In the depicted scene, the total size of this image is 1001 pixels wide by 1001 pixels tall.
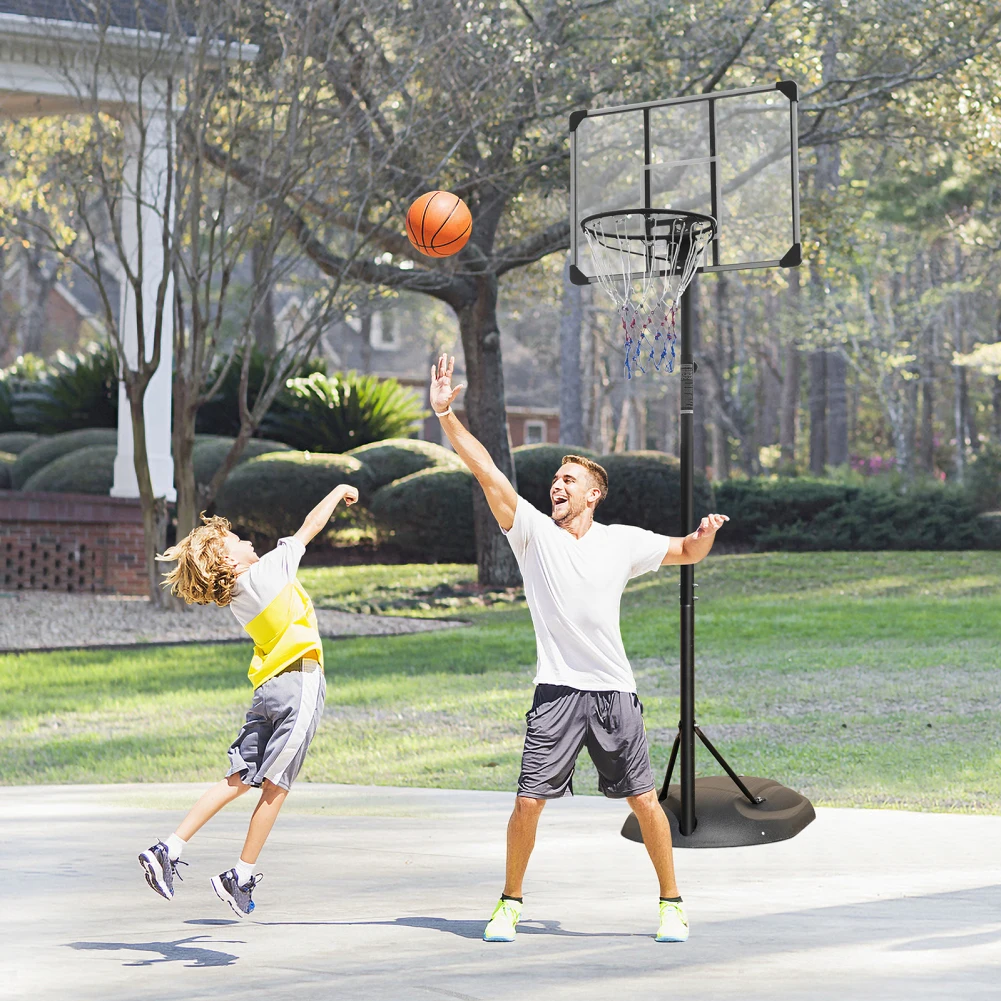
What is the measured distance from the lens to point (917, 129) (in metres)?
20.0

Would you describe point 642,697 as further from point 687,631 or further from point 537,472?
point 537,472

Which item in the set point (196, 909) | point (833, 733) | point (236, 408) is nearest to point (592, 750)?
point (196, 909)

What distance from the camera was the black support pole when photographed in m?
6.68

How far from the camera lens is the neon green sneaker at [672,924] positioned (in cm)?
496

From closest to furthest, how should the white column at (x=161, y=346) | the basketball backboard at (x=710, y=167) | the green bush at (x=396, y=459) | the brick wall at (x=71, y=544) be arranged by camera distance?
the basketball backboard at (x=710, y=167) → the white column at (x=161, y=346) → the brick wall at (x=71, y=544) → the green bush at (x=396, y=459)

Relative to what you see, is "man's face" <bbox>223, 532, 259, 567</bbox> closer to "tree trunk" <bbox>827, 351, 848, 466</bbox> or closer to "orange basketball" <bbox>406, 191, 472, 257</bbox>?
"orange basketball" <bbox>406, 191, 472, 257</bbox>

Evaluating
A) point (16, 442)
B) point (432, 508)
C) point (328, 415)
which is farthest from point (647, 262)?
point (16, 442)

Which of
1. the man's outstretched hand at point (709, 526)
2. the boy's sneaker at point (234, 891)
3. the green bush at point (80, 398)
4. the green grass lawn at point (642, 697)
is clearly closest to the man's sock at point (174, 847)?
the boy's sneaker at point (234, 891)

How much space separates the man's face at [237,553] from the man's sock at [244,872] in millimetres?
1017

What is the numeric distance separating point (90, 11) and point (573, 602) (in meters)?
13.6

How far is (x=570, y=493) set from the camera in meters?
5.29

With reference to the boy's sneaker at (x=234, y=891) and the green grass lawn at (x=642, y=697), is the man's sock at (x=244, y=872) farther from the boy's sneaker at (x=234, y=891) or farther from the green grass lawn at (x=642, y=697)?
the green grass lawn at (x=642, y=697)

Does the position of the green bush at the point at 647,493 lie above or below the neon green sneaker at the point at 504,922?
above

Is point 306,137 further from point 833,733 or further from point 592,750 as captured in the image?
point 592,750
